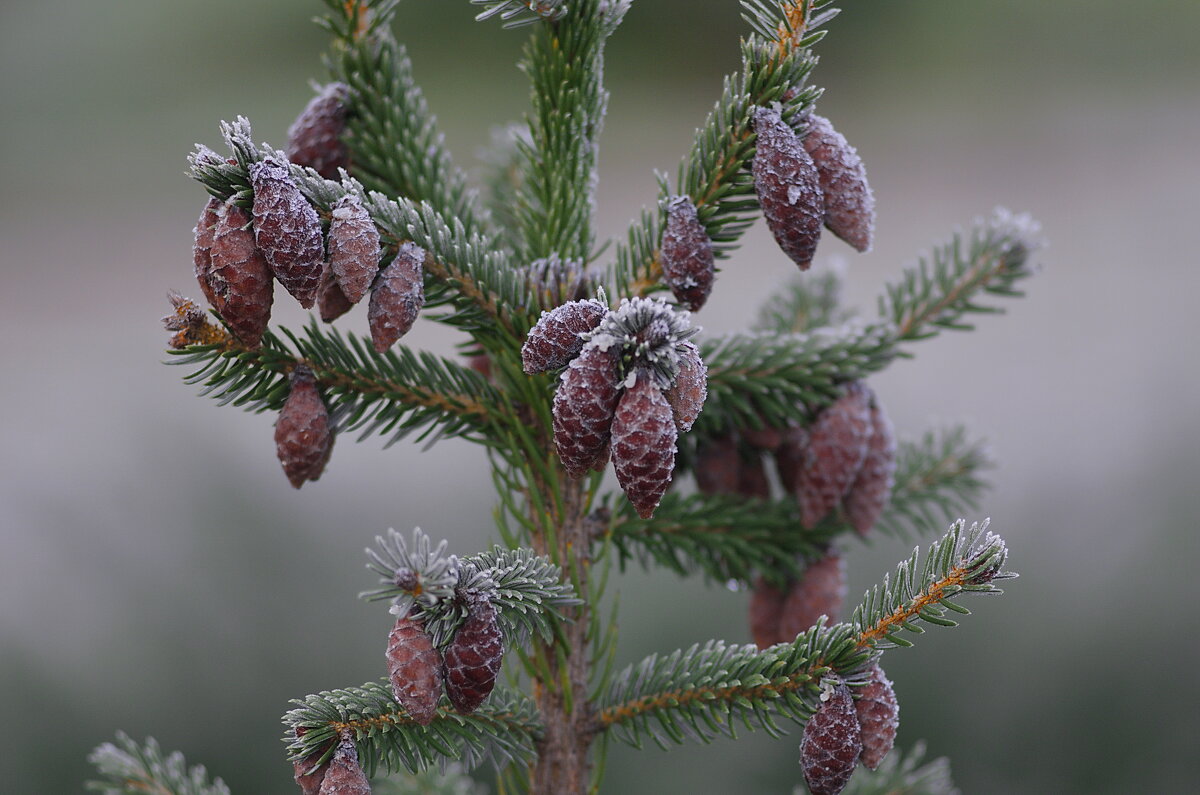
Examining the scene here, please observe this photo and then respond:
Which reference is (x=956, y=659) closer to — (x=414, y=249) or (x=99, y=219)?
(x=414, y=249)

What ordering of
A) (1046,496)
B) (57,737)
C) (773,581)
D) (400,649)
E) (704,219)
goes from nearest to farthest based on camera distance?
(400,649), (704,219), (773,581), (57,737), (1046,496)

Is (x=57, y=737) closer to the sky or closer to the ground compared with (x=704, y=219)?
closer to the ground

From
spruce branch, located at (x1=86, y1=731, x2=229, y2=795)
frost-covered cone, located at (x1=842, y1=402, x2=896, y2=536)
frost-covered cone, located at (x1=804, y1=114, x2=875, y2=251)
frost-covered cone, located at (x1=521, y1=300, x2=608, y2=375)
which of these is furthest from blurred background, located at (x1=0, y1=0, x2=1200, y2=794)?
spruce branch, located at (x1=86, y1=731, x2=229, y2=795)

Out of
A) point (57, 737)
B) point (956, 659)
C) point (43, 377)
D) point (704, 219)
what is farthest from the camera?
point (43, 377)

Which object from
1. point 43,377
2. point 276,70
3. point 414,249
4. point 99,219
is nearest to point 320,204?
point 414,249

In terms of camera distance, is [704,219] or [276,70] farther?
[276,70]

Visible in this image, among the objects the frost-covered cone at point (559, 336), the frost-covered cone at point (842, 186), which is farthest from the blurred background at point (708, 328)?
the frost-covered cone at point (559, 336)

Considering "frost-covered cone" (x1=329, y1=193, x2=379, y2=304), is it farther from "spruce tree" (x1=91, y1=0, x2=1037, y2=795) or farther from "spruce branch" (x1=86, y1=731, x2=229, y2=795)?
"spruce branch" (x1=86, y1=731, x2=229, y2=795)

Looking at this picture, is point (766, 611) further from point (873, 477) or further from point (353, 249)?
point (353, 249)
